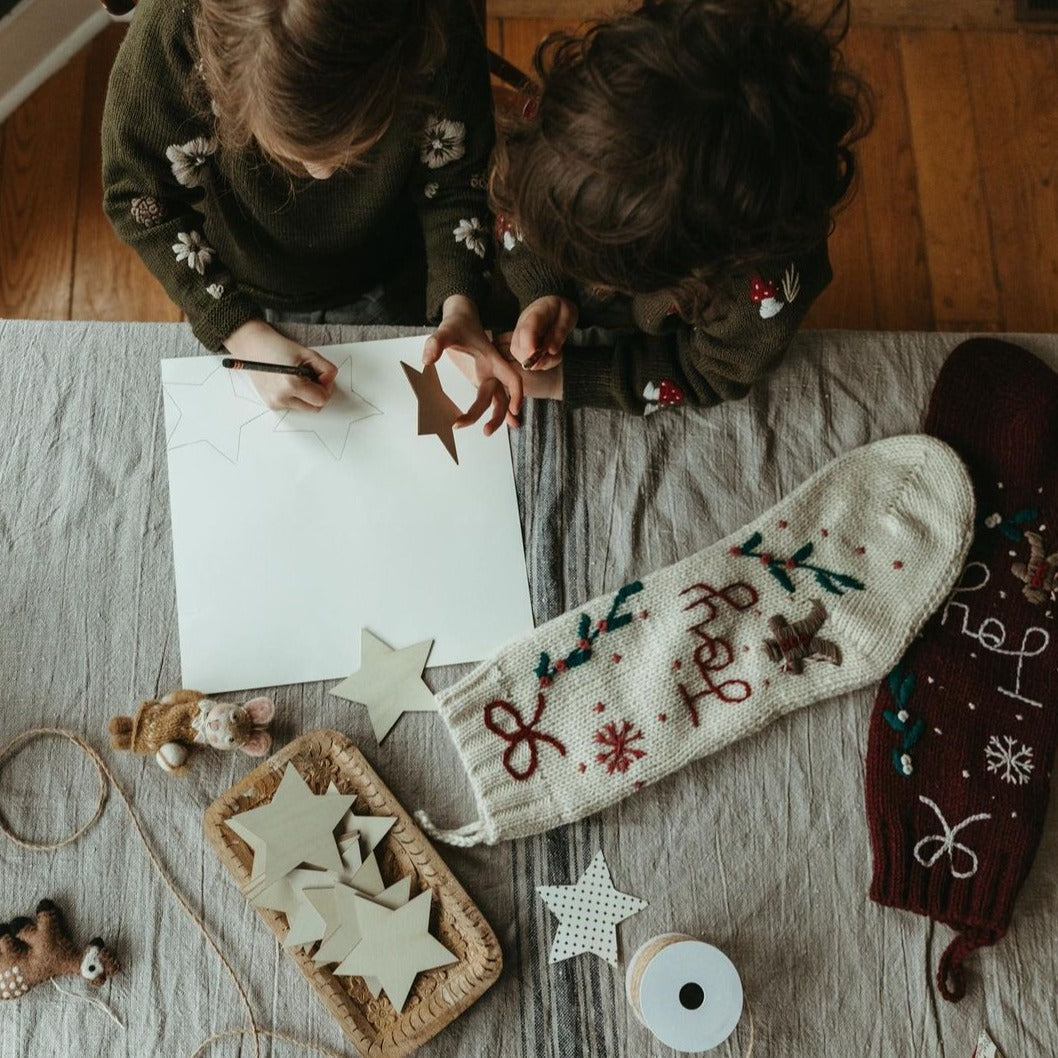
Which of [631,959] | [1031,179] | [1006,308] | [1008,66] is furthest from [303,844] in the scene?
[1008,66]

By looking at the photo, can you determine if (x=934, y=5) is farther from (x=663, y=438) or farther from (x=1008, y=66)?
(x=663, y=438)

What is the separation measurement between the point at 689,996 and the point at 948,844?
0.23 m

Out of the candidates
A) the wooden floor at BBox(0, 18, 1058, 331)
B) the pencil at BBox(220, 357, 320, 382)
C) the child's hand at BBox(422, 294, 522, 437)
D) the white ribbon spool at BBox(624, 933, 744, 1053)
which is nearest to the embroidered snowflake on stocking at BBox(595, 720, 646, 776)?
the white ribbon spool at BBox(624, 933, 744, 1053)

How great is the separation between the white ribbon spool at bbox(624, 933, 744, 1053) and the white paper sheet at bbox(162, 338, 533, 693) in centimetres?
25

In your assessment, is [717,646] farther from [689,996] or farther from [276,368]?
[276,368]

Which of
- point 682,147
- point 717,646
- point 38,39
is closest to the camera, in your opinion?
point 682,147

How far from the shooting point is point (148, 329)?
0.76 meters

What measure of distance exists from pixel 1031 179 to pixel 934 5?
0.28 m

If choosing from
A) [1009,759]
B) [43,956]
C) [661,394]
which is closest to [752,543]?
[661,394]

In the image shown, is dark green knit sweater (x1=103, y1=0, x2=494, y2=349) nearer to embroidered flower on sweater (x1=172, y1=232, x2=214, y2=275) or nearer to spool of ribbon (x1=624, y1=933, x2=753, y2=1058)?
embroidered flower on sweater (x1=172, y1=232, x2=214, y2=275)

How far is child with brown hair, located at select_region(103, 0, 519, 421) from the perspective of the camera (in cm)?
55

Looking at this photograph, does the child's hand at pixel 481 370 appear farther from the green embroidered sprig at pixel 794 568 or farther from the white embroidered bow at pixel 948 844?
the white embroidered bow at pixel 948 844

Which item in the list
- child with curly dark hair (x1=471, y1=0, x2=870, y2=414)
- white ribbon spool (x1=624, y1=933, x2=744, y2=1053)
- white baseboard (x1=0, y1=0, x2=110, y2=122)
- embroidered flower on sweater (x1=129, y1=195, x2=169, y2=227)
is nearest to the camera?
child with curly dark hair (x1=471, y1=0, x2=870, y2=414)

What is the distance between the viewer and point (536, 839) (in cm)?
69
